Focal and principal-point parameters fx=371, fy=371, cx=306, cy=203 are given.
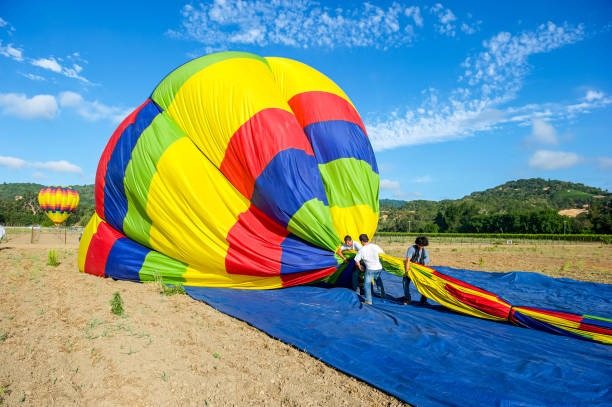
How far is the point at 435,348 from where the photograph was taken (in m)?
3.70

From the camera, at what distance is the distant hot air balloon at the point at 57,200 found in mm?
28719

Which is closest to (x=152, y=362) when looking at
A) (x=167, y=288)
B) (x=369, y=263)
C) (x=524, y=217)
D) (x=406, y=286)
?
(x=167, y=288)

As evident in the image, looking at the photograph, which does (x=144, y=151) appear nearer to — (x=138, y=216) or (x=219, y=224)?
(x=138, y=216)

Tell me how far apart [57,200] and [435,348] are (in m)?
32.5

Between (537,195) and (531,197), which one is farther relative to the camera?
(537,195)

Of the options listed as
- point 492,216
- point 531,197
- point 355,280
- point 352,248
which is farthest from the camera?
point 531,197

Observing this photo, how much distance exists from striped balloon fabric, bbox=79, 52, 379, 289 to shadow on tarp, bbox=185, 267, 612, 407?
0.77 meters

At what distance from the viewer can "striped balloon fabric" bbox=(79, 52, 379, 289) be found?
598 centimetres

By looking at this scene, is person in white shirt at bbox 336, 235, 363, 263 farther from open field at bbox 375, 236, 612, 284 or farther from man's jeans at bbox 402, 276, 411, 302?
open field at bbox 375, 236, 612, 284

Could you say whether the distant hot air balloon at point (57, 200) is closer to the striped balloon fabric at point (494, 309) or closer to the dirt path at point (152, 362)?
the dirt path at point (152, 362)

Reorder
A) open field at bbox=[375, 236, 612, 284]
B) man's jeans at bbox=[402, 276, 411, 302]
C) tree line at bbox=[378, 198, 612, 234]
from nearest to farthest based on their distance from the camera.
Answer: man's jeans at bbox=[402, 276, 411, 302]
open field at bbox=[375, 236, 612, 284]
tree line at bbox=[378, 198, 612, 234]

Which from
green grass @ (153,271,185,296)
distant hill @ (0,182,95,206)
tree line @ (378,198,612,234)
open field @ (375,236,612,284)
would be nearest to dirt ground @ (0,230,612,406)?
green grass @ (153,271,185,296)

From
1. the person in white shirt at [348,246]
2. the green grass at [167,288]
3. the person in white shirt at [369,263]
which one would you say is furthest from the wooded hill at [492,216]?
the person in white shirt at [369,263]

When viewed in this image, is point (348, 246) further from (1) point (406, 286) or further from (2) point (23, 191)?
(2) point (23, 191)
